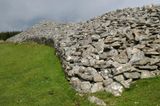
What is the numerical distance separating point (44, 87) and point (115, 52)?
7705 millimetres

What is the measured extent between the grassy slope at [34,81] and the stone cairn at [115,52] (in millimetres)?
1366

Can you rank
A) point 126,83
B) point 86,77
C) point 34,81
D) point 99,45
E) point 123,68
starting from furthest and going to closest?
point 99,45, point 34,81, point 86,77, point 123,68, point 126,83

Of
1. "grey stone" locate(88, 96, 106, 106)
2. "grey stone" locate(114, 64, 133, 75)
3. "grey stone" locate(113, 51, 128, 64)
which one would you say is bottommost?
"grey stone" locate(88, 96, 106, 106)

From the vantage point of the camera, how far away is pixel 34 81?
4450 centimetres

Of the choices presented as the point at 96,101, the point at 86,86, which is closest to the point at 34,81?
the point at 86,86

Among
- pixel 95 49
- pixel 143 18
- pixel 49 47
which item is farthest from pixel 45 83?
pixel 49 47

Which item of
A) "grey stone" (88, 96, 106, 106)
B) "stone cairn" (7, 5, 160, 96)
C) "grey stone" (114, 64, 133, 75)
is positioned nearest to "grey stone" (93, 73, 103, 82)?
"stone cairn" (7, 5, 160, 96)

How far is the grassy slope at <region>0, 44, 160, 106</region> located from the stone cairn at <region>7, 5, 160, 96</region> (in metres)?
1.11

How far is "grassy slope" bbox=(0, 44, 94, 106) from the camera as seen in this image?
37750 mm

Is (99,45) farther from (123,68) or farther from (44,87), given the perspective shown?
(44,87)

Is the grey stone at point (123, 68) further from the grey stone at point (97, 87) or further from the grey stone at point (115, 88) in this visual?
the grey stone at point (97, 87)

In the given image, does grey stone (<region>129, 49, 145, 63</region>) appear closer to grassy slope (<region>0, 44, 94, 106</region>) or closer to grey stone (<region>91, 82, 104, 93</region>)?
grey stone (<region>91, 82, 104, 93</region>)

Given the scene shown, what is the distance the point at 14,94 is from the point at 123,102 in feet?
36.6

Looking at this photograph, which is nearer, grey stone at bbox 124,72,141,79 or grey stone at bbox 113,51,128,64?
grey stone at bbox 124,72,141,79
